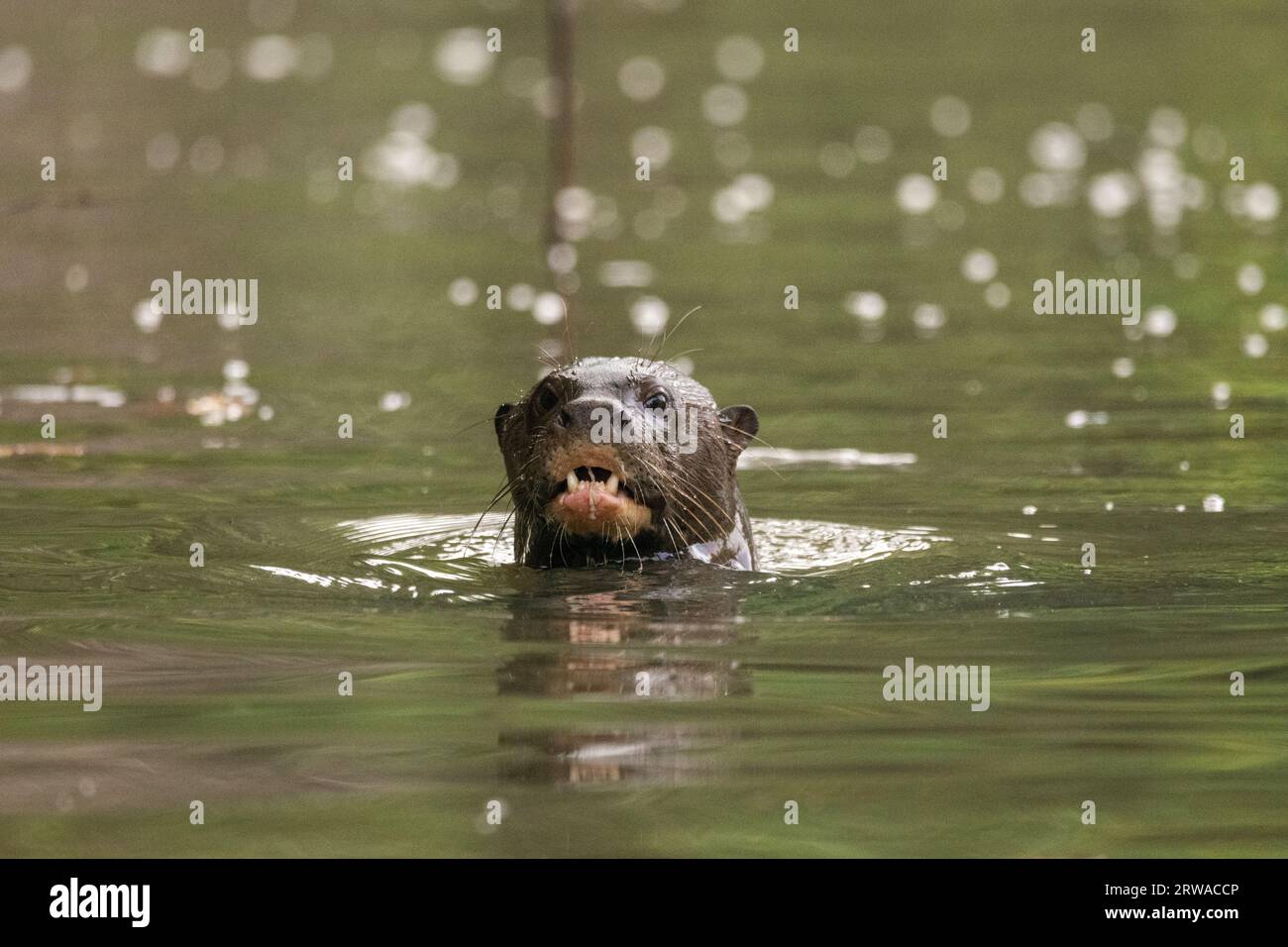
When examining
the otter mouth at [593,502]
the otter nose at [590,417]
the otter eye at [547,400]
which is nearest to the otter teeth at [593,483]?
the otter mouth at [593,502]

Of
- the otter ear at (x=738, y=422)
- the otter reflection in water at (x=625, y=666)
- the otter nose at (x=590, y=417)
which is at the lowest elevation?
the otter reflection in water at (x=625, y=666)

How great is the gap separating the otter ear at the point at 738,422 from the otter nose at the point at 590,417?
112 centimetres

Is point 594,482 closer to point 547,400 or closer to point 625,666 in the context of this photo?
point 547,400

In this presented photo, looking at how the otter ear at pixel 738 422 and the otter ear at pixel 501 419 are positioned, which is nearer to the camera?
the otter ear at pixel 501 419

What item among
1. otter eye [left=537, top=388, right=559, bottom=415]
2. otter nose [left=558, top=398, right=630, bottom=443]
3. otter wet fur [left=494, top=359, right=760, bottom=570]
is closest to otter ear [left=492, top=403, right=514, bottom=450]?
otter wet fur [left=494, top=359, right=760, bottom=570]

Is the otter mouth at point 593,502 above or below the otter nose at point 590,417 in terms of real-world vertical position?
below

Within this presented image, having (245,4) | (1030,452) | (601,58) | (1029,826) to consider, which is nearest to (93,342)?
(1030,452)

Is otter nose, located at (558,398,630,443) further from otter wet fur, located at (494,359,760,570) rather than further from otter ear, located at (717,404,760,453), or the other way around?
otter ear, located at (717,404,760,453)

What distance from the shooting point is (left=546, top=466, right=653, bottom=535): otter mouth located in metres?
7.50

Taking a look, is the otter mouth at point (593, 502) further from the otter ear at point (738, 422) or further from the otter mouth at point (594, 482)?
the otter ear at point (738, 422)

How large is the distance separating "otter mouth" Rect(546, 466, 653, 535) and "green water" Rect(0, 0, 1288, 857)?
0.27 m

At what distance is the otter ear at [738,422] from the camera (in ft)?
27.8

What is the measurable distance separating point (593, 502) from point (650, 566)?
577 mm

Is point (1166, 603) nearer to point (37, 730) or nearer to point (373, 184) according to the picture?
point (37, 730)
